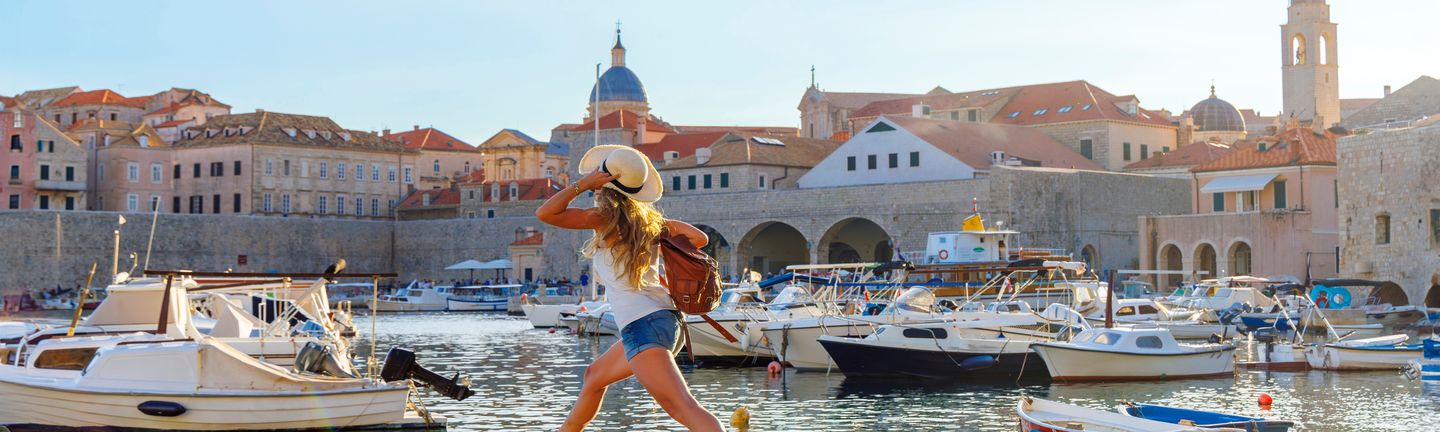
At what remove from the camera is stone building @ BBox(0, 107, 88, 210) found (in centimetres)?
6356

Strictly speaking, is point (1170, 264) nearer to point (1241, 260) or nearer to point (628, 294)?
point (1241, 260)

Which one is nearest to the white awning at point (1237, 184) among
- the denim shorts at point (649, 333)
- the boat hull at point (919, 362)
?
the boat hull at point (919, 362)

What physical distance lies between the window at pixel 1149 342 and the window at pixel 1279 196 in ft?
82.7

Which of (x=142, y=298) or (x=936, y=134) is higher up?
(x=936, y=134)

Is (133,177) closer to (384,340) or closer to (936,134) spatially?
(936,134)

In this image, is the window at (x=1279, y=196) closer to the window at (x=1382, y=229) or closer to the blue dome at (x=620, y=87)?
the window at (x=1382, y=229)

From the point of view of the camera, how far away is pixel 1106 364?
2094cm

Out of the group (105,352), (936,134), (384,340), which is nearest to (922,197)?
(936,134)

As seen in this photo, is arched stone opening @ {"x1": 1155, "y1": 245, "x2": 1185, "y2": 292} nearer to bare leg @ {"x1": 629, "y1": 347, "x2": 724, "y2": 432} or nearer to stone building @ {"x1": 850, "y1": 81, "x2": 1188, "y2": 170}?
stone building @ {"x1": 850, "y1": 81, "x2": 1188, "y2": 170}

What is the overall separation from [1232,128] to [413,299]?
A: 3365cm

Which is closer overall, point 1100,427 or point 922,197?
point 1100,427

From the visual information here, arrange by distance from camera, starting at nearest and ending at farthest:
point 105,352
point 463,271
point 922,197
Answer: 1. point 105,352
2. point 922,197
3. point 463,271

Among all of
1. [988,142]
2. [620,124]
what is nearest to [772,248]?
[988,142]

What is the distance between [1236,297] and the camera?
1362 inches
